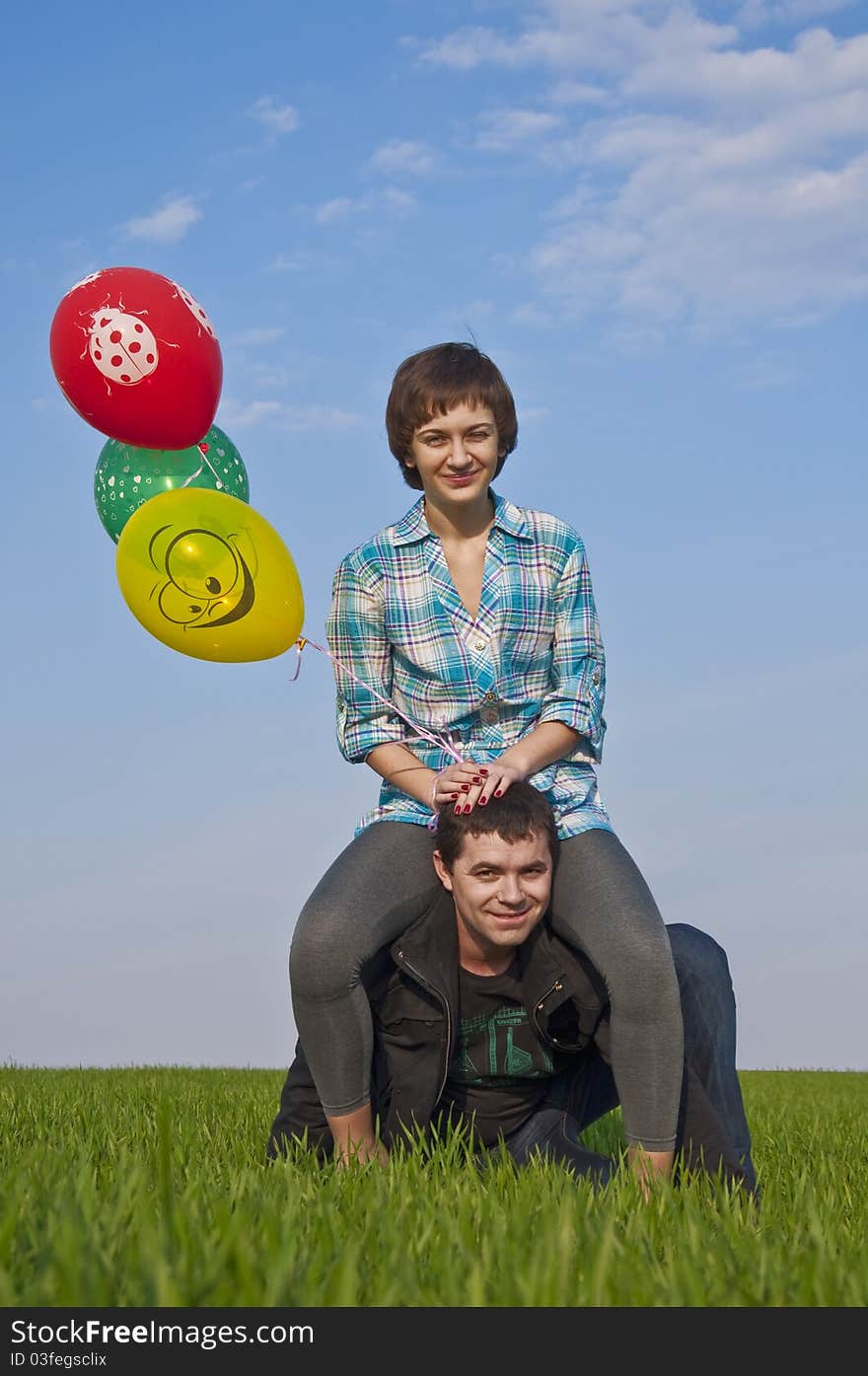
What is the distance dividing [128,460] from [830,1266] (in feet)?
12.9

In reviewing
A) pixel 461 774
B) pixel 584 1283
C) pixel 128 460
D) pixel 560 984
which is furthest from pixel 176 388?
pixel 584 1283

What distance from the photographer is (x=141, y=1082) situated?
909cm

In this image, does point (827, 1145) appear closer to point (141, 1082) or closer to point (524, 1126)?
point (524, 1126)

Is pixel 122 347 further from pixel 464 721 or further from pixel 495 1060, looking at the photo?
pixel 495 1060

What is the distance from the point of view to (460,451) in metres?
4.22

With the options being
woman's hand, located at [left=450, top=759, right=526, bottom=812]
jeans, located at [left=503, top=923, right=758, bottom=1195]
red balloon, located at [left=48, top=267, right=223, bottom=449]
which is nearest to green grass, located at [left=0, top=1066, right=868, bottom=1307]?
jeans, located at [left=503, top=923, right=758, bottom=1195]

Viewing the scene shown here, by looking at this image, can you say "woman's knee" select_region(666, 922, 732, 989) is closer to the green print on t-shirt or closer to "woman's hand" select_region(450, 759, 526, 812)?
the green print on t-shirt

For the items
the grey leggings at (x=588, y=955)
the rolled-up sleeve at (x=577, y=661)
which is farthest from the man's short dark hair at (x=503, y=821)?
the rolled-up sleeve at (x=577, y=661)

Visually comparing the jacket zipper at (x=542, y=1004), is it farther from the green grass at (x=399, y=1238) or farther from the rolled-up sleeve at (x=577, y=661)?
the rolled-up sleeve at (x=577, y=661)

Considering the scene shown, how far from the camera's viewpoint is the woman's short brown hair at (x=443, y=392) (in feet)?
14.0

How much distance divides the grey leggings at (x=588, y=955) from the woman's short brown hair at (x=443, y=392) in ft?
4.55

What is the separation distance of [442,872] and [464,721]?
20.4 inches

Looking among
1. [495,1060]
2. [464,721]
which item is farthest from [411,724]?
[495,1060]

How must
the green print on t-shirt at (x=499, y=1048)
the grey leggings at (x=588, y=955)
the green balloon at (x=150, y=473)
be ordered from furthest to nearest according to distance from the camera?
the green balloon at (x=150, y=473) → the green print on t-shirt at (x=499, y=1048) → the grey leggings at (x=588, y=955)
